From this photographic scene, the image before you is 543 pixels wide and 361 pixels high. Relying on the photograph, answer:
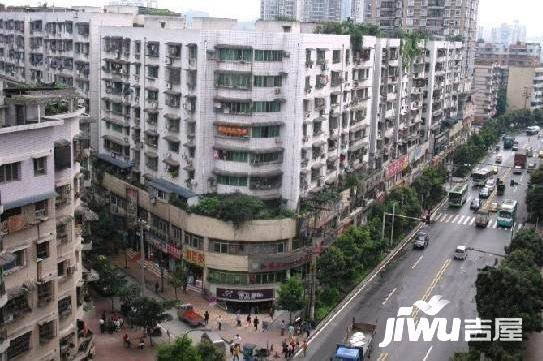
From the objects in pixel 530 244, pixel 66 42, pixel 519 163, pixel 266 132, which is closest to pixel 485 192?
pixel 519 163

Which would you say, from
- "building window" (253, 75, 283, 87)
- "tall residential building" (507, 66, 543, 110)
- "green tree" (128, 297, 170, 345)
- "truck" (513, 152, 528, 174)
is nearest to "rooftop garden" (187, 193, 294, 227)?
"building window" (253, 75, 283, 87)

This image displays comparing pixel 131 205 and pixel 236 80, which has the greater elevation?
pixel 236 80

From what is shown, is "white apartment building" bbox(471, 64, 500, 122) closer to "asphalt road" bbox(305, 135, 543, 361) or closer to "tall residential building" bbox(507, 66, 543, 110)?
"tall residential building" bbox(507, 66, 543, 110)

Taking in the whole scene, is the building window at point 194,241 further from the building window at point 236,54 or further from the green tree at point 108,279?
the building window at point 236,54

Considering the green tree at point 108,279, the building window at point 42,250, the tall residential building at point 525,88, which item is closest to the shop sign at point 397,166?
the green tree at point 108,279

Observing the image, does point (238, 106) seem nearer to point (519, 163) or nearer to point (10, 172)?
point (10, 172)

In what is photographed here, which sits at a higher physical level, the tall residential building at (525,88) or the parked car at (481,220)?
the tall residential building at (525,88)
